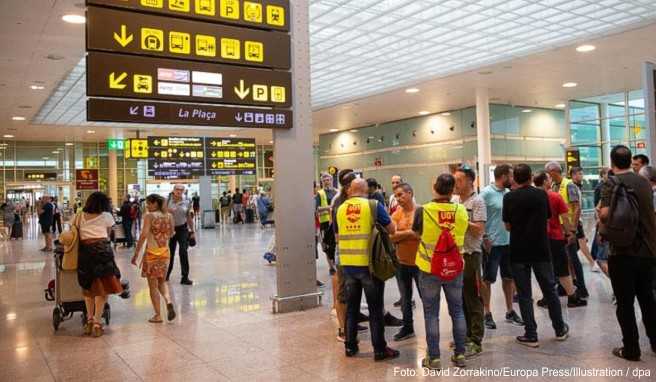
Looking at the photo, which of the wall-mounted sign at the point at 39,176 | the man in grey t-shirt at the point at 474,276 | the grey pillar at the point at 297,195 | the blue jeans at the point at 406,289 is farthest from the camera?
the wall-mounted sign at the point at 39,176

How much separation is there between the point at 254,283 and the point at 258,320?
2849 millimetres

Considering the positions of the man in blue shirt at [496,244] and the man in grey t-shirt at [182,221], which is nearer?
the man in blue shirt at [496,244]

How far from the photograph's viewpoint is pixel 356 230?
4.89 m

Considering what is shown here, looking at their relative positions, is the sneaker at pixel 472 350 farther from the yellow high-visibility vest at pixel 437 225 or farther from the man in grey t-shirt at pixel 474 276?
the yellow high-visibility vest at pixel 437 225

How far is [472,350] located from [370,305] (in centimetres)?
104

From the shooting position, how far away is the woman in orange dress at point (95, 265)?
619 cm

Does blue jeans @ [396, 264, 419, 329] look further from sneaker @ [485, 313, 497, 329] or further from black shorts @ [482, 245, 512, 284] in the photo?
black shorts @ [482, 245, 512, 284]

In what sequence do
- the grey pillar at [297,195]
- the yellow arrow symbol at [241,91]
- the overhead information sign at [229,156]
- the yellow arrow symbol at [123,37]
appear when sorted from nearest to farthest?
the yellow arrow symbol at [123,37]
the yellow arrow symbol at [241,91]
the grey pillar at [297,195]
the overhead information sign at [229,156]

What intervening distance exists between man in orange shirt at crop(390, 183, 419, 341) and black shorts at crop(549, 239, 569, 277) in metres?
1.99

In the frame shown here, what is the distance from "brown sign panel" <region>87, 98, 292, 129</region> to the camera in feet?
19.3

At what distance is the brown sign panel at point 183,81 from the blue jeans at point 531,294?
3851mm

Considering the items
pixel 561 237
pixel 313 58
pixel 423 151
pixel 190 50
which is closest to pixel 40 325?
pixel 190 50

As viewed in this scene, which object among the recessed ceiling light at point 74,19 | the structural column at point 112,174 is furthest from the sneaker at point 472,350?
the structural column at point 112,174

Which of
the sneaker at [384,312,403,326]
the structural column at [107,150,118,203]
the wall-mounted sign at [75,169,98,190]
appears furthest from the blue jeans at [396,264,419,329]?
the structural column at [107,150,118,203]
